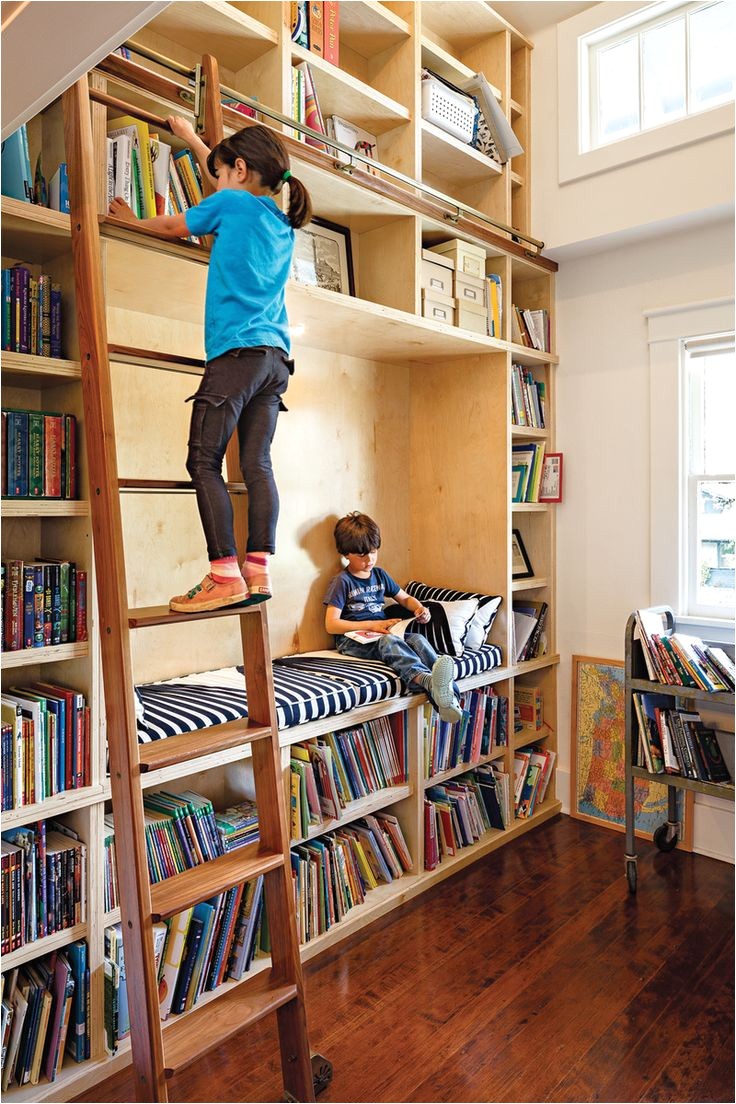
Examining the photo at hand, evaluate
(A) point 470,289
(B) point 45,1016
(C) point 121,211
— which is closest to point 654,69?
(A) point 470,289

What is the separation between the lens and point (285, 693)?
2.28m

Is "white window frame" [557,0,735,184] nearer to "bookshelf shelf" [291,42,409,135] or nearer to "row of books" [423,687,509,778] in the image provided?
"bookshelf shelf" [291,42,409,135]

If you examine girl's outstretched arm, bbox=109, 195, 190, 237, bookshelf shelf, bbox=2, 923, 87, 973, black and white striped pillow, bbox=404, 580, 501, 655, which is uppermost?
girl's outstretched arm, bbox=109, 195, 190, 237

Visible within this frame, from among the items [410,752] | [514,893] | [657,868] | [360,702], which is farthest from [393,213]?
[657,868]

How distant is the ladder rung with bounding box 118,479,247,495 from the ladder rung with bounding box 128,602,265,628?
27 cm

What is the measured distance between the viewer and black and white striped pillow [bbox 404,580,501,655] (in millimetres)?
3018

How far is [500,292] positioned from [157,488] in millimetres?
2068

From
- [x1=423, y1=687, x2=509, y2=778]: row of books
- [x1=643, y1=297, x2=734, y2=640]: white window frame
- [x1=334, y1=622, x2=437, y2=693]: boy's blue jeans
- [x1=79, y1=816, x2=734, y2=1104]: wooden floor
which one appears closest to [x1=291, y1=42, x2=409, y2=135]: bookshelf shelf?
[x1=643, y1=297, x2=734, y2=640]: white window frame

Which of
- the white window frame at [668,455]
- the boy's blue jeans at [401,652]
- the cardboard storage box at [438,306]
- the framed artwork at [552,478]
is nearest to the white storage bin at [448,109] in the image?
the cardboard storage box at [438,306]

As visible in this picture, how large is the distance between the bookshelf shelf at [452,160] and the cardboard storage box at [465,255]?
1.19 ft

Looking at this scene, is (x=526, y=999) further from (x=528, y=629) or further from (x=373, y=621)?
(x=528, y=629)

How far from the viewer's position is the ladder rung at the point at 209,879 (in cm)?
148

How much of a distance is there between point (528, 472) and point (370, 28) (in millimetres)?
1849

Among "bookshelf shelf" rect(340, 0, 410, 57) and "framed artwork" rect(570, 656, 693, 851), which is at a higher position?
"bookshelf shelf" rect(340, 0, 410, 57)
